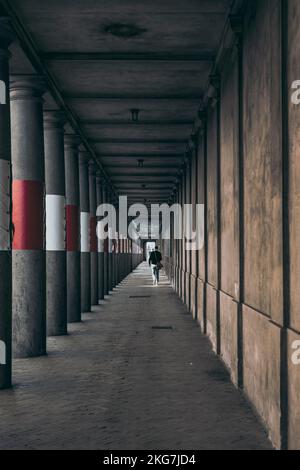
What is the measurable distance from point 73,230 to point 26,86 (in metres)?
4.77

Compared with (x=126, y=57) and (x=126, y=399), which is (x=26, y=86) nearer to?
(x=126, y=57)

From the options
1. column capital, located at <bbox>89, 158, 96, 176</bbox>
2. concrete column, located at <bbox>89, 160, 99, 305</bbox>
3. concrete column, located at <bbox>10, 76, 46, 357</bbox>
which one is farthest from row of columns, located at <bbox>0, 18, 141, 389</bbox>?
concrete column, located at <bbox>89, 160, 99, 305</bbox>

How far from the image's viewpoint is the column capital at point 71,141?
45.5ft

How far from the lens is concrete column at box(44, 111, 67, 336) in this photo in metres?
11.7

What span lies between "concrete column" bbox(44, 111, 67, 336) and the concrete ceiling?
598 mm

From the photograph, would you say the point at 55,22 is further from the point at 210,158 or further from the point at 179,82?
the point at 210,158

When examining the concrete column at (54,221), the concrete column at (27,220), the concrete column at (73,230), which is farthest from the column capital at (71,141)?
the concrete column at (27,220)

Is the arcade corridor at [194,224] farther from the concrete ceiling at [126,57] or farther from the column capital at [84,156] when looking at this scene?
the column capital at [84,156]

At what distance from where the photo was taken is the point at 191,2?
748cm

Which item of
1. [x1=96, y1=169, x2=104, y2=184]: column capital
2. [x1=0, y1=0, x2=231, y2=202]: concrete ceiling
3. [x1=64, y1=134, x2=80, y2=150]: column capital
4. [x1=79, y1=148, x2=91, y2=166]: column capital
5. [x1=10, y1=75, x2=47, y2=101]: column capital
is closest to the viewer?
[x1=0, y1=0, x2=231, y2=202]: concrete ceiling

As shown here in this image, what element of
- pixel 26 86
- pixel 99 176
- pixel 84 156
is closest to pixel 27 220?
pixel 26 86

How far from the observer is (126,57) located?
946 cm

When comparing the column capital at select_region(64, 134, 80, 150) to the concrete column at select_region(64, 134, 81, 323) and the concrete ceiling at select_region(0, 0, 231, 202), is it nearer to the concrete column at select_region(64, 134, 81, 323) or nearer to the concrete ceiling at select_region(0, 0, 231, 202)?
the concrete column at select_region(64, 134, 81, 323)

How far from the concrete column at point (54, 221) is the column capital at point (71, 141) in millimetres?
2009
